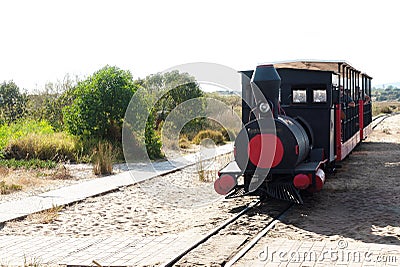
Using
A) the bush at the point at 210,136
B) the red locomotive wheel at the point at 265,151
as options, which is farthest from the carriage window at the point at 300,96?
the bush at the point at 210,136

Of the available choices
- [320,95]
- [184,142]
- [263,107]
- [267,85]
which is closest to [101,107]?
[184,142]

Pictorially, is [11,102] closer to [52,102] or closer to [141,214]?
[52,102]

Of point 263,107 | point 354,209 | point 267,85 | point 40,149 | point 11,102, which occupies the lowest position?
point 354,209

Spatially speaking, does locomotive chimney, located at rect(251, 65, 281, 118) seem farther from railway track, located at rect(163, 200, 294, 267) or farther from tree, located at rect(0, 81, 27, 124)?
tree, located at rect(0, 81, 27, 124)

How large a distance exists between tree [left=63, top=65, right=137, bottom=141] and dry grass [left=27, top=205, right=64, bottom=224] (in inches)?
348

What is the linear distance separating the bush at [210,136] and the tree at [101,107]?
6.66m

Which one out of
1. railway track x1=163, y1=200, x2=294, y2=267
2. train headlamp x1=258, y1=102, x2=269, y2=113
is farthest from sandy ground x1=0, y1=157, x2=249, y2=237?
train headlamp x1=258, y1=102, x2=269, y2=113

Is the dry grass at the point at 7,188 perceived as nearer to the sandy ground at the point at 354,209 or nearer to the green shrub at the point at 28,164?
the green shrub at the point at 28,164

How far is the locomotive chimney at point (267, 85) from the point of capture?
9.88m

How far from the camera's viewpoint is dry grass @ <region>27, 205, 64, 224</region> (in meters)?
9.47

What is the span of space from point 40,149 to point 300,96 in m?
9.26

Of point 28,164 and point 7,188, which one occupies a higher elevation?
point 28,164

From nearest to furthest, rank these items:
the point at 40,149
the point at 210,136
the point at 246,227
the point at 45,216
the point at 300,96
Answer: the point at 246,227
the point at 45,216
the point at 300,96
the point at 40,149
the point at 210,136

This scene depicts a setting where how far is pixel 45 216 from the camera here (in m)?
9.66
